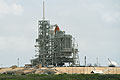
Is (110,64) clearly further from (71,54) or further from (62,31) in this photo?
(62,31)

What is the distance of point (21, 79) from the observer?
72.2 metres

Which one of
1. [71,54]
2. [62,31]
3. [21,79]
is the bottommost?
[21,79]

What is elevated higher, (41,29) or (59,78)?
(41,29)

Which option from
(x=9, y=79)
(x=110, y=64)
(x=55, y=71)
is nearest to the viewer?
(x=9, y=79)

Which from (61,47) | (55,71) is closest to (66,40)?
(61,47)

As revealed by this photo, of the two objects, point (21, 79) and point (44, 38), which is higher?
point (44, 38)

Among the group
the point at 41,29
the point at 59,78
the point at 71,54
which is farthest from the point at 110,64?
the point at 59,78

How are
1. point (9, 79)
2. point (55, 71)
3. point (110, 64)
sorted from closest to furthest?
point (9, 79), point (55, 71), point (110, 64)

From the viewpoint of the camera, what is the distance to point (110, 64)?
129875 millimetres

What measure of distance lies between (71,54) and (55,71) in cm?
2862

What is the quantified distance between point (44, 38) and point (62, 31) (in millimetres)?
8806

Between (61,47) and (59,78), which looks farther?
(61,47)

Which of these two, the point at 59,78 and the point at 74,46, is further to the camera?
the point at 74,46

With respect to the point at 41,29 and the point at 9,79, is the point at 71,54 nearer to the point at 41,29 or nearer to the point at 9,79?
the point at 41,29
